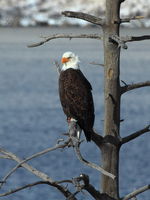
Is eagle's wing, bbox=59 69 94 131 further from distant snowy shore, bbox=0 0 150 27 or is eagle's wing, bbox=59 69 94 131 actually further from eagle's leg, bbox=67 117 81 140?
distant snowy shore, bbox=0 0 150 27

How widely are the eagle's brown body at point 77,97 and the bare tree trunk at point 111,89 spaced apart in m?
0.64

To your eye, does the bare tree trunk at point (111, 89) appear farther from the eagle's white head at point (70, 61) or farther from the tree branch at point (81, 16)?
the eagle's white head at point (70, 61)

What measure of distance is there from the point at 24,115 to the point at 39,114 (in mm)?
510

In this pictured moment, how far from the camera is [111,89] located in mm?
5074

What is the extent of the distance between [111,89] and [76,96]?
111cm

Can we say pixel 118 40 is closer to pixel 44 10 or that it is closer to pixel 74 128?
pixel 74 128

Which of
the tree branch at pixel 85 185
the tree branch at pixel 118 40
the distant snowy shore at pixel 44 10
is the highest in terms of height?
the tree branch at pixel 118 40

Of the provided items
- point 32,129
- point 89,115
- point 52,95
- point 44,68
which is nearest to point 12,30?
point 44,68

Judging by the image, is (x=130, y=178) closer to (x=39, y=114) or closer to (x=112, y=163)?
(x=39, y=114)

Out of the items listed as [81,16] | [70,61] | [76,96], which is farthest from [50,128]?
[81,16]

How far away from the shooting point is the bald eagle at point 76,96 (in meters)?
6.02

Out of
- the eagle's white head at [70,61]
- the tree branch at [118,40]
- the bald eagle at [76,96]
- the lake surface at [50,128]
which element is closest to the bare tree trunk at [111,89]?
the tree branch at [118,40]

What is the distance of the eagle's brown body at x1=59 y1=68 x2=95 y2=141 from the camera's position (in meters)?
6.01

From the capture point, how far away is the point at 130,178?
17.9m
